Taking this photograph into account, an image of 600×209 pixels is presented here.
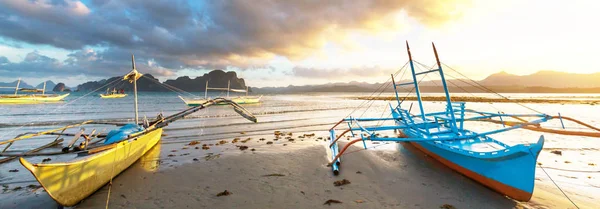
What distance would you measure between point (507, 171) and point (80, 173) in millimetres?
10911

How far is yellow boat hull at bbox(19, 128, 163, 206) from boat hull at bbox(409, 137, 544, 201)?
1035cm

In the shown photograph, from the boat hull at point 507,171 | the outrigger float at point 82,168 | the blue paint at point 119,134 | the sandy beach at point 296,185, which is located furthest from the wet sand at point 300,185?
the blue paint at point 119,134

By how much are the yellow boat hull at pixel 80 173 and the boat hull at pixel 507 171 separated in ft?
34.0

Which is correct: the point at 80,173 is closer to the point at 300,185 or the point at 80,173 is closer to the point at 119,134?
the point at 119,134

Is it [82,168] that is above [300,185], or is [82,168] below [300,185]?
above

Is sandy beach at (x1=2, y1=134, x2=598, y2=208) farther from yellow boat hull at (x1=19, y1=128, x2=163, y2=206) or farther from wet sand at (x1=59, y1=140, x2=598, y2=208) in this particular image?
yellow boat hull at (x1=19, y1=128, x2=163, y2=206)

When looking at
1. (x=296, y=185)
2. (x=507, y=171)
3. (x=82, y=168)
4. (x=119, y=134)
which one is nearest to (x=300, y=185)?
(x=296, y=185)

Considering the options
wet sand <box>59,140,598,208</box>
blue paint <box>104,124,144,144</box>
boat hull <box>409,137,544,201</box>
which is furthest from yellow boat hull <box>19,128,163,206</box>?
boat hull <box>409,137,544,201</box>

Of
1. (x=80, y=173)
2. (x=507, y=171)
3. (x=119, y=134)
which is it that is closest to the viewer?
(x=80, y=173)

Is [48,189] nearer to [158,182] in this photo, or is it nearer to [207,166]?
[158,182]

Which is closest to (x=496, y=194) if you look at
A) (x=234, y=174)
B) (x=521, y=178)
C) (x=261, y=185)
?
(x=521, y=178)

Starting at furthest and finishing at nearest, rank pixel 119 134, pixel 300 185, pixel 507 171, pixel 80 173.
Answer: pixel 119 134, pixel 300 185, pixel 507 171, pixel 80 173

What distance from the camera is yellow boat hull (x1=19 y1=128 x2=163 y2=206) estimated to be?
516 centimetres

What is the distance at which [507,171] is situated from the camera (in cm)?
619
